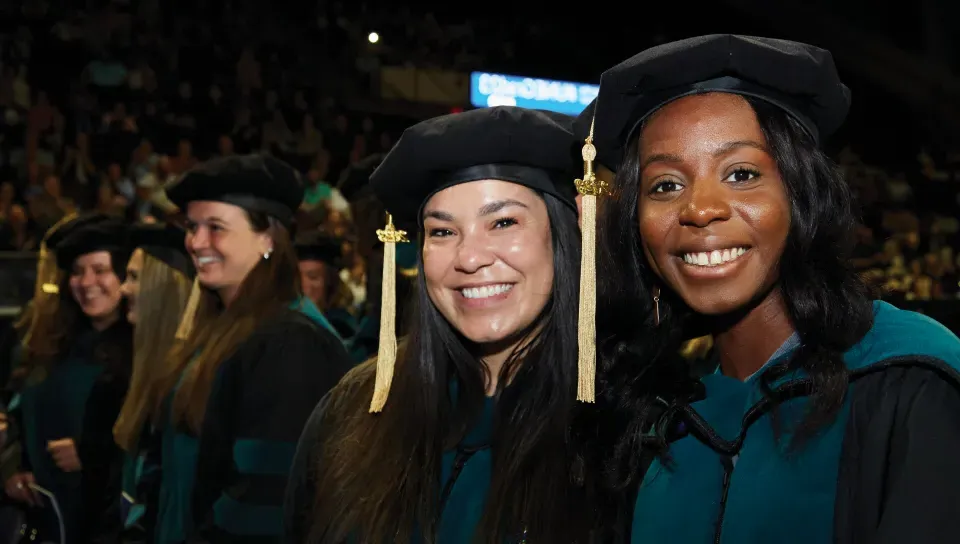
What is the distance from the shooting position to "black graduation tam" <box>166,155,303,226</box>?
350 cm

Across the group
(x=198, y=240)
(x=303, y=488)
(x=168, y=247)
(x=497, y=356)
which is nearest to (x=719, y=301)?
(x=497, y=356)

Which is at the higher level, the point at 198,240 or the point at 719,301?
the point at 198,240

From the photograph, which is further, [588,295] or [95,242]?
[95,242]

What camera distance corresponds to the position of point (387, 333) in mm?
2275

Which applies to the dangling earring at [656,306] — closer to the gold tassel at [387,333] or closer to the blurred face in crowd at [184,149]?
the gold tassel at [387,333]

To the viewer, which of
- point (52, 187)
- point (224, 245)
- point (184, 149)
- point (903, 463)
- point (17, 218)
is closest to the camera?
point (903, 463)

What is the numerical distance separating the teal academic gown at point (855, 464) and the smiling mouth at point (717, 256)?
0.21 metres

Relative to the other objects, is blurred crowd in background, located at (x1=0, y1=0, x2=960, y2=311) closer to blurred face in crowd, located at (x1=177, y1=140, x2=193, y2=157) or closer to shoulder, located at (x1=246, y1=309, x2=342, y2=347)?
blurred face in crowd, located at (x1=177, y1=140, x2=193, y2=157)

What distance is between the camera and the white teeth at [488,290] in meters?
2.04

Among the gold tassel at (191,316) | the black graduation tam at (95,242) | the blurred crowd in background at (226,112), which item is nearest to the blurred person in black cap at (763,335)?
the gold tassel at (191,316)

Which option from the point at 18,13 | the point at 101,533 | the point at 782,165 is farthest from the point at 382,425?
the point at 18,13

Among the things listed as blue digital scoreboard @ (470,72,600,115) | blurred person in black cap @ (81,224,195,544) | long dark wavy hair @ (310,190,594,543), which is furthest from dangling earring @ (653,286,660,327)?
blue digital scoreboard @ (470,72,600,115)

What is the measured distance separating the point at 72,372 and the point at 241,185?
1547 millimetres

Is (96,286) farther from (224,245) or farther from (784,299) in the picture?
(784,299)
